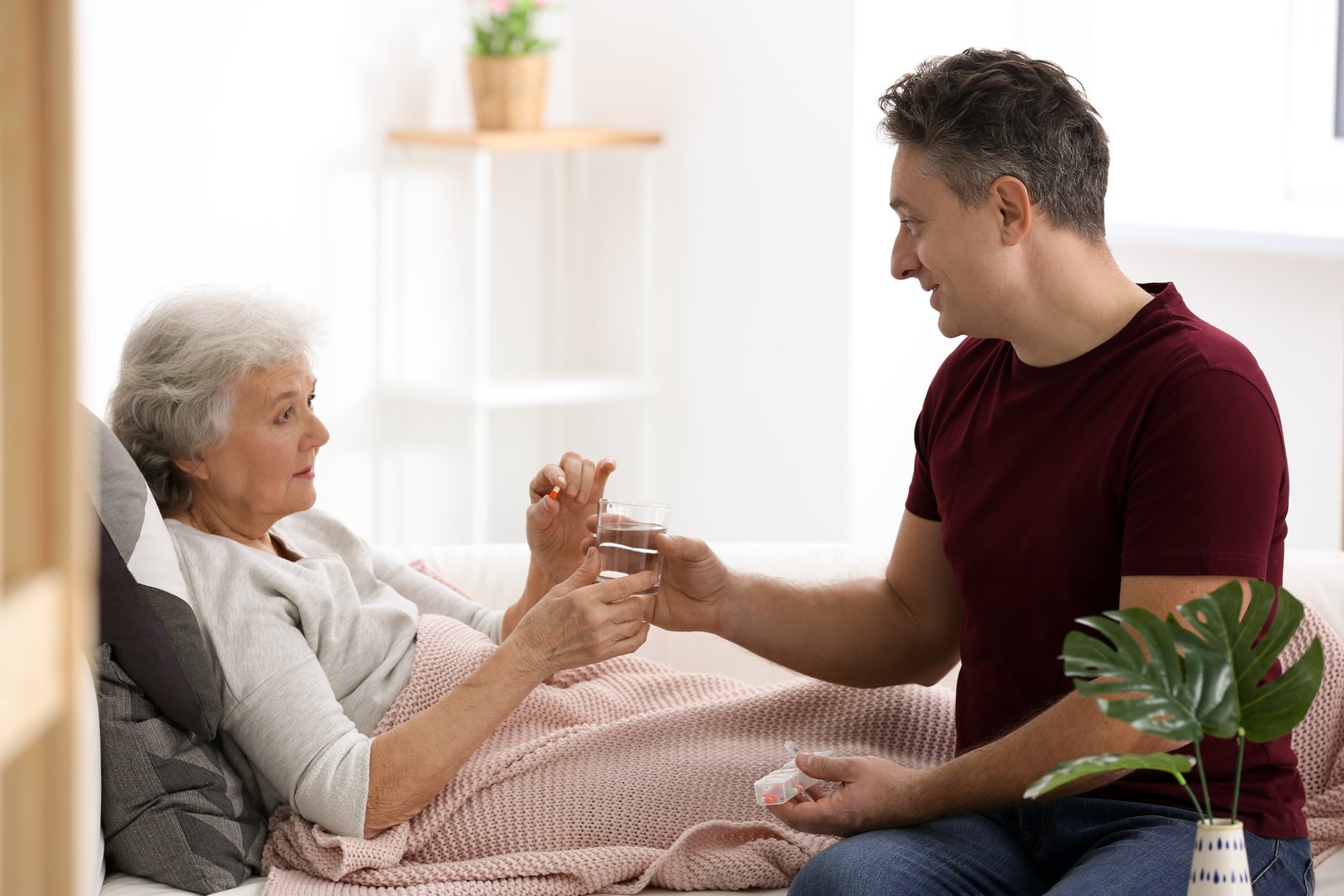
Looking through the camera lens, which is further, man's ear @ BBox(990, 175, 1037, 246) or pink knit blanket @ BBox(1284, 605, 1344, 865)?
pink knit blanket @ BBox(1284, 605, 1344, 865)

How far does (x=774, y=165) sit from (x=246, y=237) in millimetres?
1360

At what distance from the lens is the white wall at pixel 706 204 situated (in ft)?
10.1

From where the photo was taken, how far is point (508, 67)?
3.75m

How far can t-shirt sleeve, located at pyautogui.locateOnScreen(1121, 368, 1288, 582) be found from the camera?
1411mm

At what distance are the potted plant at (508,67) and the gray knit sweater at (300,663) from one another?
2.09 m

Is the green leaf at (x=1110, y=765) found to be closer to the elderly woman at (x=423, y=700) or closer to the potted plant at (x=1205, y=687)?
the potted plant at (x=1205, y=687)

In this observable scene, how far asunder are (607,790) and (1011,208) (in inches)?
32.9

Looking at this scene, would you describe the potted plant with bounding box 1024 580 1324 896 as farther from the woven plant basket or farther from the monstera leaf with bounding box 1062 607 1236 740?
the woven plant basket

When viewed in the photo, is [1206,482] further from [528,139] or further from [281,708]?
[528,139]

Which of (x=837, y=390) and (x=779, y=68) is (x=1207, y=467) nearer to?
(x=837, y=390)

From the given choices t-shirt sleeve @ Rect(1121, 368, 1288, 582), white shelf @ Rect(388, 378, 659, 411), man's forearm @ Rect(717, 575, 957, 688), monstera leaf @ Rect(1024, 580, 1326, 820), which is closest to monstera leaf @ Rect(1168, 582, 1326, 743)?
monstera leaf @ Rect(1024, 580, 1326, 820)

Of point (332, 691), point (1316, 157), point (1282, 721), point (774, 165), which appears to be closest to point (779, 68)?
point (774, 165)

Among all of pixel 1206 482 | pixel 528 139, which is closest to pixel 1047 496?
pixel 1206 482

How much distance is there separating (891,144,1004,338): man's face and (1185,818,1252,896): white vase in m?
0.69
